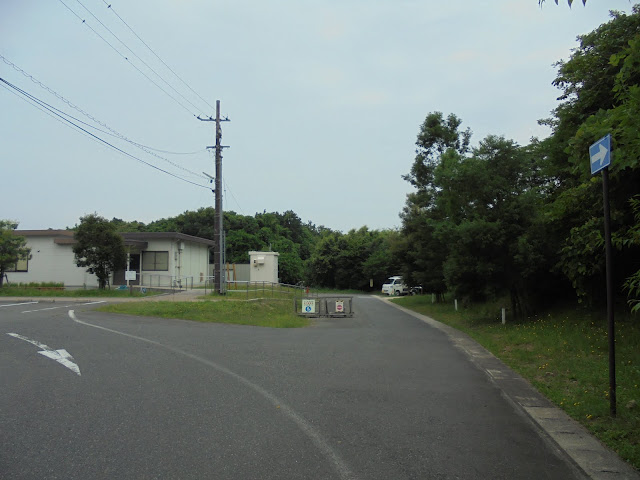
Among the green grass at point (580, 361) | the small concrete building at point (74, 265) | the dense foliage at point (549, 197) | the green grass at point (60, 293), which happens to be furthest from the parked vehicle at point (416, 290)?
the green grass at point (580, 361)

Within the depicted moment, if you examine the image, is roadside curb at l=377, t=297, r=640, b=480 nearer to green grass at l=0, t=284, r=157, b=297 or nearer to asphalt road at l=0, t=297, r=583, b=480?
asphalt road at l=0, t=297, r=583, b=480

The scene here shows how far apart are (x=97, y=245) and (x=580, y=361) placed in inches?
930

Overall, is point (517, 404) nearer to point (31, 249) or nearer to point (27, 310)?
point (27, 310)

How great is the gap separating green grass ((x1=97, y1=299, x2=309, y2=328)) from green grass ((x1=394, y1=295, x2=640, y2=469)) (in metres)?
6.88

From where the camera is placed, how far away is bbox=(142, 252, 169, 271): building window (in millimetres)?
33406

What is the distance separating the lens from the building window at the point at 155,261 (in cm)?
3341

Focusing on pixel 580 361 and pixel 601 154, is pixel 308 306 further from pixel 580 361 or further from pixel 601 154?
pixel 601 154

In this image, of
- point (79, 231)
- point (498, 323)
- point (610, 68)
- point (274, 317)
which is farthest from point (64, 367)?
point (79, 231)

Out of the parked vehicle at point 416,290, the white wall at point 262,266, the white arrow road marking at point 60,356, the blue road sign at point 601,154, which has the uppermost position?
the blue road sign at point 601,154

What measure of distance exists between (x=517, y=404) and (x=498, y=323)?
37.3ft

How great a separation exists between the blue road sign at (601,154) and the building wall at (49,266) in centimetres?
3286

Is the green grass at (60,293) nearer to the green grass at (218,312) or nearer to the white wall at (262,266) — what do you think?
the green grass at (218,312)

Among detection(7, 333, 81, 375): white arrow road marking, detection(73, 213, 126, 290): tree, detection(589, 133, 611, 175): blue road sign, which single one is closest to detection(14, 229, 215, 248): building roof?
detection(73, 213, 126, 290): tree

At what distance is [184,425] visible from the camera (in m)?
5.45
